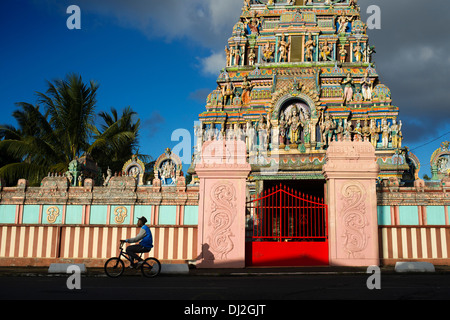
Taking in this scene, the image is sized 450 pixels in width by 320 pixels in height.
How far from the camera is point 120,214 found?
1495 cm

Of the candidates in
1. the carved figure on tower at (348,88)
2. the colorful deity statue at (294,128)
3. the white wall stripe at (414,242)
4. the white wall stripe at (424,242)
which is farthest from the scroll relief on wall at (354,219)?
the carved figure on tower at (348,88)

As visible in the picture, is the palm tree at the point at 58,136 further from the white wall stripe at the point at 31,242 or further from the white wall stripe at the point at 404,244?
the white wall stripe at the point at 404,244

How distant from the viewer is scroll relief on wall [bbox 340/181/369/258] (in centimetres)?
1306

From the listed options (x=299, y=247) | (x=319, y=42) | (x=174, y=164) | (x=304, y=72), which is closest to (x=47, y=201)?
(x=299, y=247)

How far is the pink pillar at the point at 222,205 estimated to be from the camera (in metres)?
13.1

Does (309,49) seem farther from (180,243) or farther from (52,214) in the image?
(52,214)

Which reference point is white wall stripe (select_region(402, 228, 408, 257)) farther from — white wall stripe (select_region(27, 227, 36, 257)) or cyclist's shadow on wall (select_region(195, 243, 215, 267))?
white wall stripe (select_region(27, 227, 36, 257))

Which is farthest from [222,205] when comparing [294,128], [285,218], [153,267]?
[294,128]

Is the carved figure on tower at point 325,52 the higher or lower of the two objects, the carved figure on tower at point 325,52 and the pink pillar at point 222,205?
the higher

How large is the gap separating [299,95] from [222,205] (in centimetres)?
1439

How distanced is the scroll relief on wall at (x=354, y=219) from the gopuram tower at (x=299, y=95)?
932cm

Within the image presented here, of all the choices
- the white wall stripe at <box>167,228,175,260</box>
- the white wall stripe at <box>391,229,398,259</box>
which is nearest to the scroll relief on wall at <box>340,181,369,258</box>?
the white wall stripe at <box>391,229,398,259</box>

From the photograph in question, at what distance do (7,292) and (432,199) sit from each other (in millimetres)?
13032
